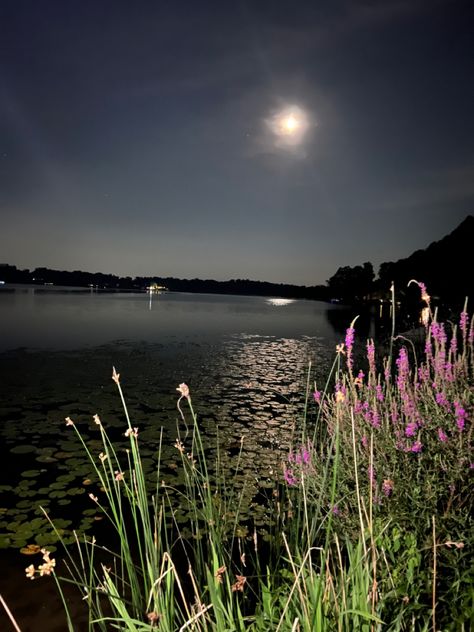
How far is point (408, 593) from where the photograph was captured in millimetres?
3047

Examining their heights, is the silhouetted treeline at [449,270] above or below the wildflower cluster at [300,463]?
above

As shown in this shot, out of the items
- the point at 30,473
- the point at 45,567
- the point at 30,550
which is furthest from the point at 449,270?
the point at 45,567

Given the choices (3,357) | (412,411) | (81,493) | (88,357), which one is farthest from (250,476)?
(3,357)

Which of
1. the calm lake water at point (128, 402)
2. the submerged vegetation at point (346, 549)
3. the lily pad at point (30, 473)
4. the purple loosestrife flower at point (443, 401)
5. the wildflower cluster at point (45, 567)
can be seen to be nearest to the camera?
the wildflower cluster at point (45, 567)

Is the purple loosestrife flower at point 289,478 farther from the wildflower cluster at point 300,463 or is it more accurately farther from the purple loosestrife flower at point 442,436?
the purple loosestrife flower at point 442,436

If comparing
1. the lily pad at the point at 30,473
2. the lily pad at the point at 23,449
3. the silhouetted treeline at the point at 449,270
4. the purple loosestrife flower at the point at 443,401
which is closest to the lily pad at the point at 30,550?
the lily pad at the point at 30,473

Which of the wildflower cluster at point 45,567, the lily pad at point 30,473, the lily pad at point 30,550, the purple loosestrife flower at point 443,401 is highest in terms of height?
the purple loosestrife flower at point 443,401

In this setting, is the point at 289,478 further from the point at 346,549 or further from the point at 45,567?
the point at 45,567

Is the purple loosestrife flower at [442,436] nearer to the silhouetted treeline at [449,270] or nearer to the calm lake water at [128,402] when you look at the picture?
the calm lake water at [128,402]

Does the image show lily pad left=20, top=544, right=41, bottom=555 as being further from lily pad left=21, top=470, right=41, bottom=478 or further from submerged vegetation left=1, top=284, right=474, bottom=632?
lily pad left=21, top=470, right=41, bottom=478

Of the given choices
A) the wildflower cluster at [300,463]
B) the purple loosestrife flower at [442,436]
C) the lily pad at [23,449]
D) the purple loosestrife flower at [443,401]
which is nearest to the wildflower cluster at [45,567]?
the wildflower cluster at [300,463]

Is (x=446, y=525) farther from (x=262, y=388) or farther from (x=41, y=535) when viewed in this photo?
(x=262, y=388)

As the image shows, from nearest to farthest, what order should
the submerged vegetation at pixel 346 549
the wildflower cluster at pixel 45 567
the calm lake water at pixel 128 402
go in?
1. the wildflower cluster at pixel 45 567
2. the submerged vegetation at pixel 346 549
3. the calm lake water at pixel 128 402

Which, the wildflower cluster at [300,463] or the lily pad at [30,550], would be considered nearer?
the wildflower cluster at [300,463]
